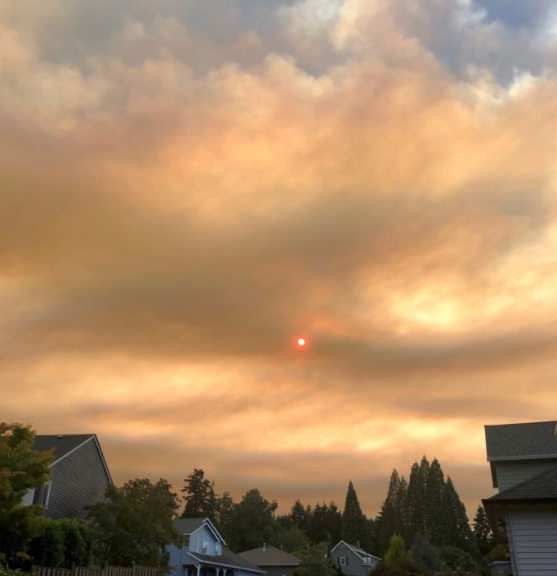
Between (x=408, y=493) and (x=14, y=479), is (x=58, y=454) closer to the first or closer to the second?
(x=14, y=479)

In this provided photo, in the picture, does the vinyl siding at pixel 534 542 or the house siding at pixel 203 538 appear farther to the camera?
the house siding at pixel 203 538

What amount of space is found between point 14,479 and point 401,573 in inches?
688

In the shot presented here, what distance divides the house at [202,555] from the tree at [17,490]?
28.5 m

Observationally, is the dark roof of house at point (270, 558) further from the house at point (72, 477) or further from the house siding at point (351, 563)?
the house at point (72, 477)

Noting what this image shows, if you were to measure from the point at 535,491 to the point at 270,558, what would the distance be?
6920 cm

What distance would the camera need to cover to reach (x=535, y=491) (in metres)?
21.9

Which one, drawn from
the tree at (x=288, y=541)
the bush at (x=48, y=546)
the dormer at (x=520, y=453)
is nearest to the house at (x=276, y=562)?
the tree at (x=288, y=541)

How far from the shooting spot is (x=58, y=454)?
40.8m

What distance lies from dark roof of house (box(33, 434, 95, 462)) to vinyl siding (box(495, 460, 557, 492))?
28.1 m

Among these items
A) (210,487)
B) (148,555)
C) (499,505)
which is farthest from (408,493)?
(499,505)

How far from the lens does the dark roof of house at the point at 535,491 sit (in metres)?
21.5

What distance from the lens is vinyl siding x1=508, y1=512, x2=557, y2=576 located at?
67.9 feet

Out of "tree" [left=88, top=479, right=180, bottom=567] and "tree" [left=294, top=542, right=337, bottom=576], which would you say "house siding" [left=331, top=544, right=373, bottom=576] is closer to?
"tree" [left=294, top=542, right=337, bottom=576]

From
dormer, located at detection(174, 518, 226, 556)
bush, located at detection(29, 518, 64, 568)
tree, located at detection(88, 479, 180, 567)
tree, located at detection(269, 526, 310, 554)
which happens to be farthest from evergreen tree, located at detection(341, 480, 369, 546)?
bush, located at detection(29, 518, 64, 568)
